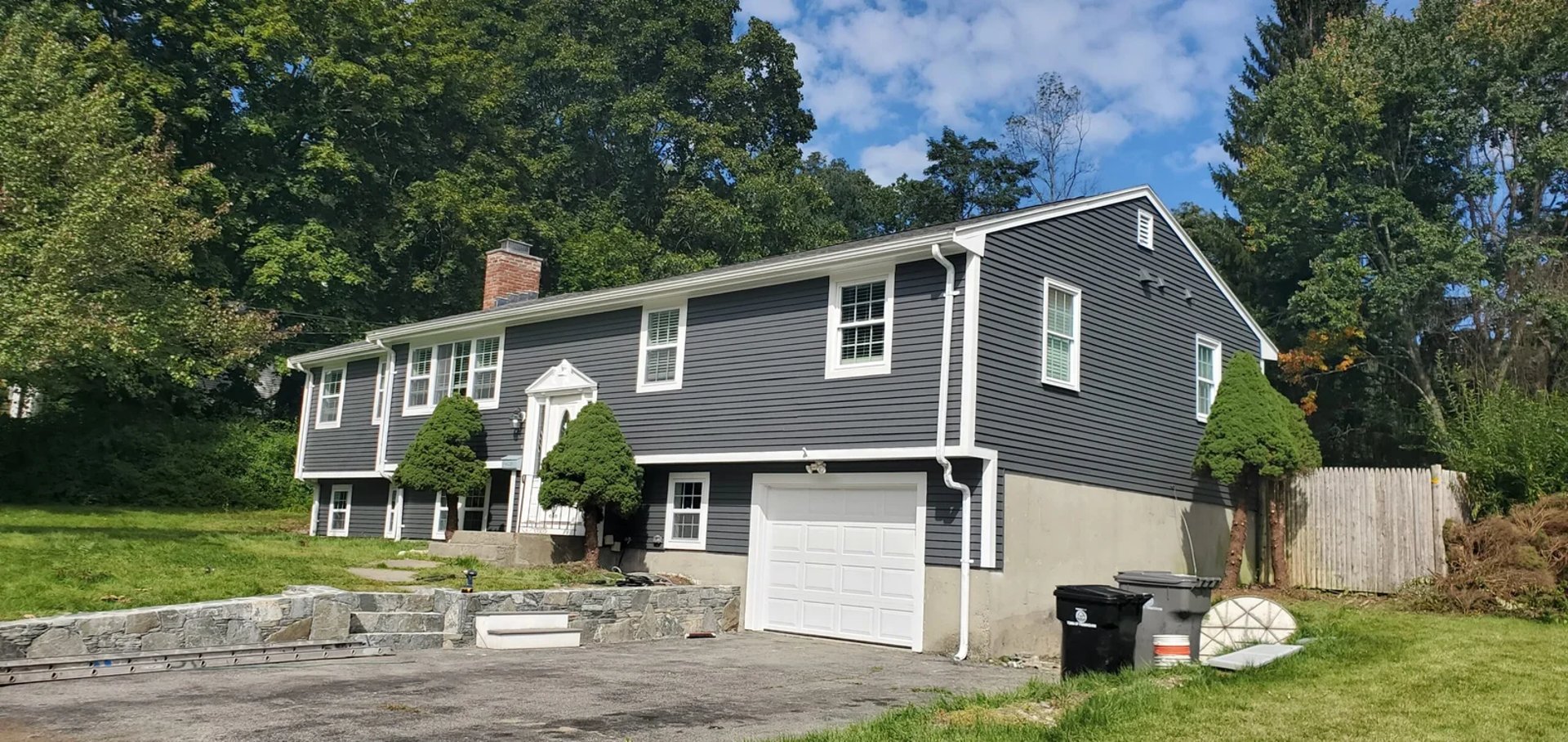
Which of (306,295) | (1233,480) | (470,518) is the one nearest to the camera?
(1233,480)

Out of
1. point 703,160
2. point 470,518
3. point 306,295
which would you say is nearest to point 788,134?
point 703,160

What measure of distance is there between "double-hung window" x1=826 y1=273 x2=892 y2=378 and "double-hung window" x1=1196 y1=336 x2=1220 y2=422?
20.7 feet

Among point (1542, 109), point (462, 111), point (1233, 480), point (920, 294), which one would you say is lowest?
point (1233, 480)

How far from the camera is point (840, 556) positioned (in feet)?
48.9

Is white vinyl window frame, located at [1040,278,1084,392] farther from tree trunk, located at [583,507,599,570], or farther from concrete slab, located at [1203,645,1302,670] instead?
tree trunk, located at [583,507,599,570]

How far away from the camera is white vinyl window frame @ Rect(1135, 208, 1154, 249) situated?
673 inches

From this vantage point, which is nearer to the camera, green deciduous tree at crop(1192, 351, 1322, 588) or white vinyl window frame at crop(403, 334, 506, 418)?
green deciduous tree at crop(1192, 351, 1322, 588)

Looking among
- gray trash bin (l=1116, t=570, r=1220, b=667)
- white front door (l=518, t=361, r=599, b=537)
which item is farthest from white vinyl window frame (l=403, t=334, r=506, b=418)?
gray trash bin (l=1116, t=570, r=1220, b=667)

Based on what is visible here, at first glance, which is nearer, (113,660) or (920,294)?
(113,660)

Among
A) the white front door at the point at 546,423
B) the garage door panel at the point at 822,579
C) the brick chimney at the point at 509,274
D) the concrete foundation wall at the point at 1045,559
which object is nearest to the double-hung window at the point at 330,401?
the brick chimney at the point at 509,274

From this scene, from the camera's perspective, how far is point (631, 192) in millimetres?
42875

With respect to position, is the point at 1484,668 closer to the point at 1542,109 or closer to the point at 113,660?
the point at 113,660

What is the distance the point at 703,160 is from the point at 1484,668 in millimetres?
35426

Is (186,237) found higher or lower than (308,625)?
higher
